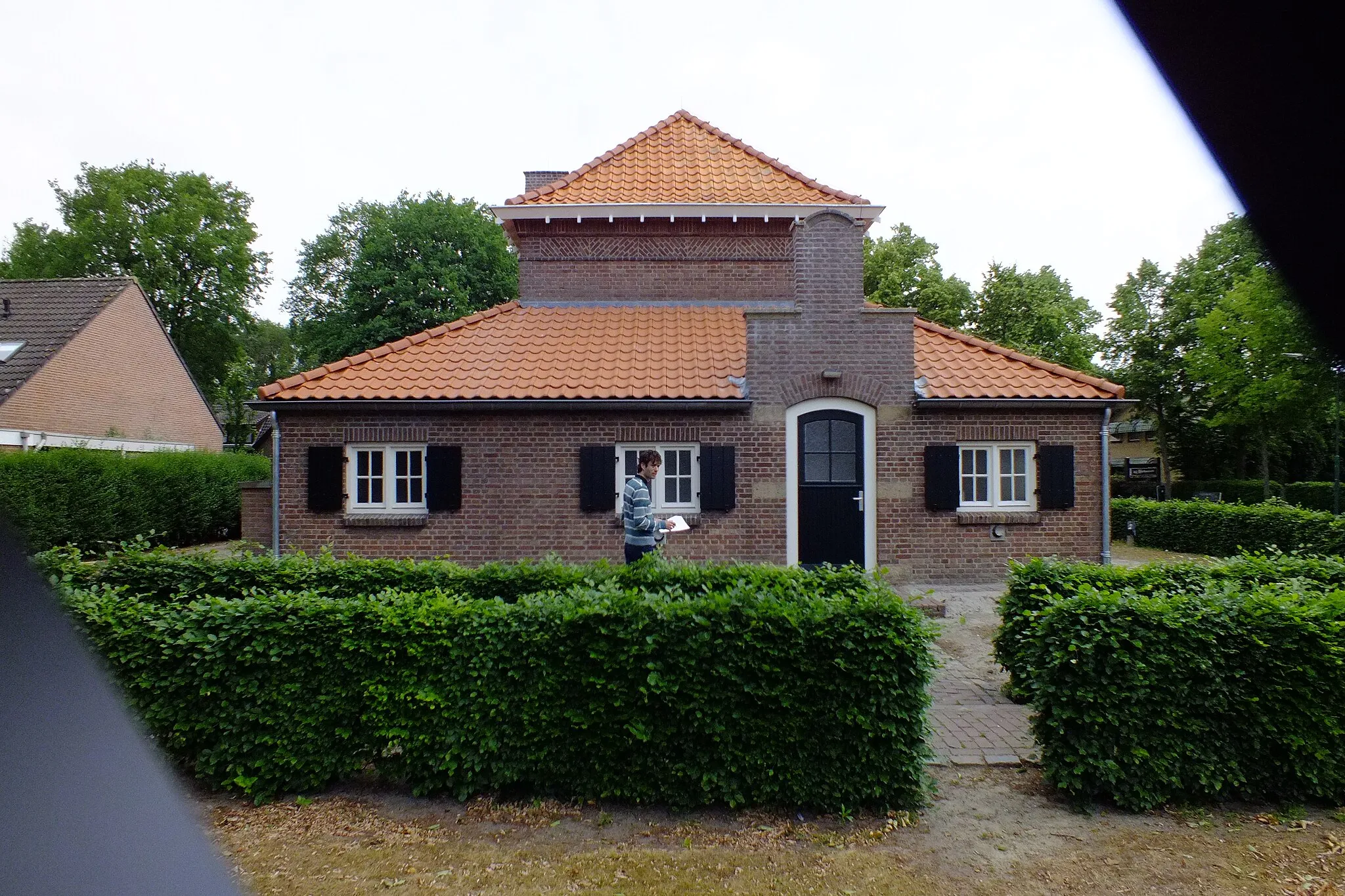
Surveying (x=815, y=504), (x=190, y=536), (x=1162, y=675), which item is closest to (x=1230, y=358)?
(x=815, y=504)

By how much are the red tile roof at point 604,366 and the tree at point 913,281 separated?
1746 centimetres

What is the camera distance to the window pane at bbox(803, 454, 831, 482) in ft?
37.4

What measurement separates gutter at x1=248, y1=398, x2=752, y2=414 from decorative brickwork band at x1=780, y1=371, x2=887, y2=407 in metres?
0.70

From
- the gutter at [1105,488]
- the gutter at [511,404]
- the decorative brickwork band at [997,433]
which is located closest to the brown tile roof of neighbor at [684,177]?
the gutter at [511,404]

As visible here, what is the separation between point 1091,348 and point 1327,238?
116ft

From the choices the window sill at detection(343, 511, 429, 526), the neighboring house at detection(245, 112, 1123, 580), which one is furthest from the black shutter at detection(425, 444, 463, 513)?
the window sill at detection(343, 511, 429, 526)

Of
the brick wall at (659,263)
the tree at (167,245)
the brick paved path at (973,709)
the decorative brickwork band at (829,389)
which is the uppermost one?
the tree at (167,245)

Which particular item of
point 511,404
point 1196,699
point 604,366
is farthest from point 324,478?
point 1196,699

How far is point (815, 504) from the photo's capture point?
447 inches

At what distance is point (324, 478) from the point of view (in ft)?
37.1

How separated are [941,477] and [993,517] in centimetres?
109

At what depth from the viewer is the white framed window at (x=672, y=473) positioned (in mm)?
11383

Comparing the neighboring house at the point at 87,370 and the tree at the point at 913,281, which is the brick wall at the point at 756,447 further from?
the tree at the point at 913,281

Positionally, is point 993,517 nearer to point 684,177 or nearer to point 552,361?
point 552,361
